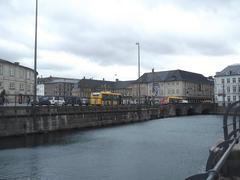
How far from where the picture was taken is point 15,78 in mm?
76312

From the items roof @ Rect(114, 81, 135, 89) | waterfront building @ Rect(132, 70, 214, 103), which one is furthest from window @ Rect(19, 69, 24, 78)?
roof @ Rect(114, 81, 135, 89)

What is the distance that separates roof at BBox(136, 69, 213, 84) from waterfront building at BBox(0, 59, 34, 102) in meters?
77.6

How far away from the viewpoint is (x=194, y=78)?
157625mm

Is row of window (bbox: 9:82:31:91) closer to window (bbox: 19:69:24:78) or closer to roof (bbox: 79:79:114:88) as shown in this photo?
window (bbox: 19:69:24:78)

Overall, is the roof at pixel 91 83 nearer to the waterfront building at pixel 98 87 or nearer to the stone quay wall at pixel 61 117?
the waterfront building at pixel 98 87

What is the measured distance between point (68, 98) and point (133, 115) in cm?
1535

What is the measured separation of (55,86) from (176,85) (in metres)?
60.0

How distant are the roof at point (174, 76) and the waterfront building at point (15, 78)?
7756 centimetres

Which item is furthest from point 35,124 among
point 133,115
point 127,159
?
point 133,115

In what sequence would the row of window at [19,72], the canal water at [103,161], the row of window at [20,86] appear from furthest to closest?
the row of window at [20,86]
the row of window at [19,72]
the canal water at [103,161]

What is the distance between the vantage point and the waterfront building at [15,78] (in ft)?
236

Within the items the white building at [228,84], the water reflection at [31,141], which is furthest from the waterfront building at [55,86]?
the water reflection at [31,141]

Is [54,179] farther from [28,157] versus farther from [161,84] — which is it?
[161,84]

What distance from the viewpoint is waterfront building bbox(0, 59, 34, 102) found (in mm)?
72062
